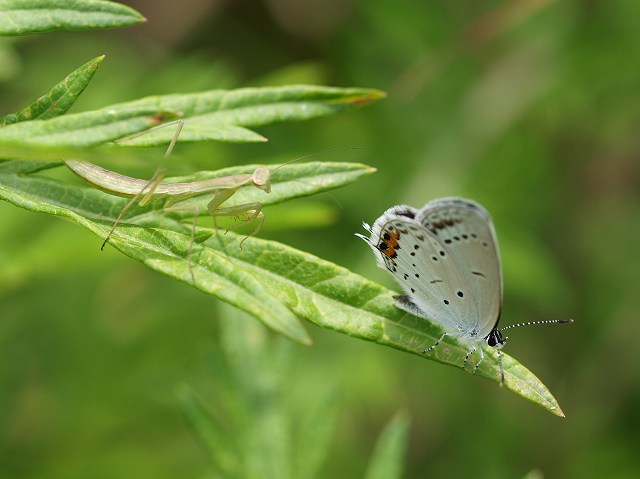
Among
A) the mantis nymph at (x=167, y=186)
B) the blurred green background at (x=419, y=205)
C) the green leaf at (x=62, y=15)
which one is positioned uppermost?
the green leaf at (x=62, y=15)

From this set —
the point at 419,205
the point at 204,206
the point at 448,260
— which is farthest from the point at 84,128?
the point at 419,205

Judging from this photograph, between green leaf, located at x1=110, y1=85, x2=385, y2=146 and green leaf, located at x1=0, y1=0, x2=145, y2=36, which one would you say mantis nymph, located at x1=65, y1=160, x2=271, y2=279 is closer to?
green leaf, located at x1=110, y1=85, x2=385, y2=146

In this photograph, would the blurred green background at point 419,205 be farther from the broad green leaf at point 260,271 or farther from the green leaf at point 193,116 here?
the broad green leaf at point 260,271

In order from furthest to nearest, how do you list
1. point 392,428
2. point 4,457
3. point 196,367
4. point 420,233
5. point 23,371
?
point 196,367 → point 23,371 → point 4,457 → point 392,428 → point 420,233

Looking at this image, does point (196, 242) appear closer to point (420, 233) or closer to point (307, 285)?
point (307, 285)

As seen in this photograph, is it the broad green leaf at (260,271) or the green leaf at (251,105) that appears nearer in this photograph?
the broad green leaf at (260,271)

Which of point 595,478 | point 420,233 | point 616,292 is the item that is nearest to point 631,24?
point 616,292

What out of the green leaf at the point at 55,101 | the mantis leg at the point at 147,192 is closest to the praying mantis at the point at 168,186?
the mantis leg at the point at 147,192

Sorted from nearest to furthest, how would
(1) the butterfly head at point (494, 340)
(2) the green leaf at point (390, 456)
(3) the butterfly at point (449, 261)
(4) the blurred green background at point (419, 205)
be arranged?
(3) the butterfly at point (449, 261)
(1) the butterfly head at point (494, 340)
(2) the green leaf at point (390, 456)
(4) the blurred green background at point (419, 205)
